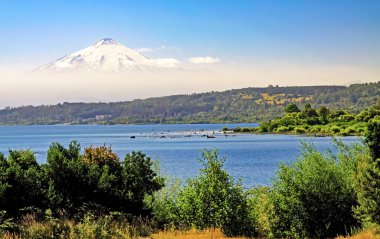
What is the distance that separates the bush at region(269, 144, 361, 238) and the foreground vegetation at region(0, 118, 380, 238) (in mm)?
37

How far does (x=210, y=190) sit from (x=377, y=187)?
6.01 meters

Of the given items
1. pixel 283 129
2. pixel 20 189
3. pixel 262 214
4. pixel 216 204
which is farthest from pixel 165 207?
pixel 283 129

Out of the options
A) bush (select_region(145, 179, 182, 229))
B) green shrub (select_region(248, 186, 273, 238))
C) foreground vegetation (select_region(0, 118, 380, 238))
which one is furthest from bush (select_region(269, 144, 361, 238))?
bush (select_region(145, 179, 182, 229))

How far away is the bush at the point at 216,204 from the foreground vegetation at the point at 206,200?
0.12 feet

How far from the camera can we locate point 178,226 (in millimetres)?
22141

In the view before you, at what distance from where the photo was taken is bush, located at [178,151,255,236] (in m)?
20.9

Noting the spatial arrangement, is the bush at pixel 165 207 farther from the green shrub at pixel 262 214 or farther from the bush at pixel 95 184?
the green shrub at pixel 262 214

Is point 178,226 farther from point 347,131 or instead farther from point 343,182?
point 347,131

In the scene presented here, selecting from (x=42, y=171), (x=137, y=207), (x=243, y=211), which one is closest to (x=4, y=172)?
(x=42, y=171)

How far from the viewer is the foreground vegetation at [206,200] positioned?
19.7 metres

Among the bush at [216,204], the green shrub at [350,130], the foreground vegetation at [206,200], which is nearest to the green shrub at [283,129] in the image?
the green shrub at [350,130]

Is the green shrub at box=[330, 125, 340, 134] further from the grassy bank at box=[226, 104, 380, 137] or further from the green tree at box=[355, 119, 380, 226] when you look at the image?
the green tree at box=[355, 119, 380, 226]

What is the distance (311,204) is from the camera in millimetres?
20734

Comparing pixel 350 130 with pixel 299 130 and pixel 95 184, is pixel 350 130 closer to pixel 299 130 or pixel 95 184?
pixel 299 130
